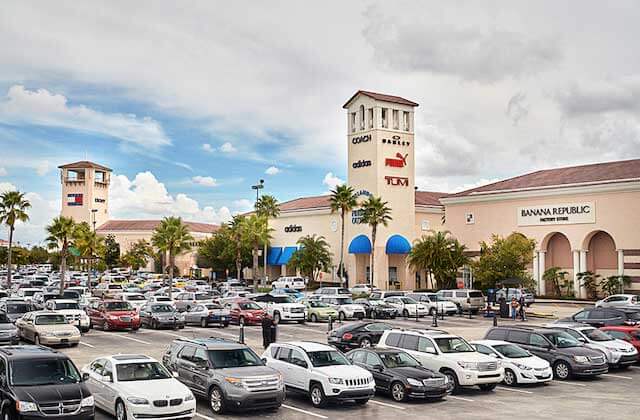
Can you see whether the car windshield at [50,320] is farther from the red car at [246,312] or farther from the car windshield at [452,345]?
the car windshield at [452,345]

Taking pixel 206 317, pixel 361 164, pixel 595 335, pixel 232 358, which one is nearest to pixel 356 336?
pixel 595 335

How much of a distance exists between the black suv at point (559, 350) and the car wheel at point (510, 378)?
2.42 m

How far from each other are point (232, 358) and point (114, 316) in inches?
787

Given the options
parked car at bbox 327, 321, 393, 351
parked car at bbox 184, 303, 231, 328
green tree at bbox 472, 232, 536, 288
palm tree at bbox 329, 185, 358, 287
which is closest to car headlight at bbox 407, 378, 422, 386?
parked car at bbox 327, 321, 393, 351

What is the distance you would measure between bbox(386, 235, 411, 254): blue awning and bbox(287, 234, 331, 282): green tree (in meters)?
8.01

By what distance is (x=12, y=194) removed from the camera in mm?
73375

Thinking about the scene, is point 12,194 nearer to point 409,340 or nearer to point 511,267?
point 511,267

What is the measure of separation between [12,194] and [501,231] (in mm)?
50189

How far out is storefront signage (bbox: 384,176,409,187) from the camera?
261 ft

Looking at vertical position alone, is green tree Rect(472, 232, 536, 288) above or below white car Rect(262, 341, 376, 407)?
above

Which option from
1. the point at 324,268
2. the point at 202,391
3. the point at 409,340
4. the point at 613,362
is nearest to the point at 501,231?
the point at 324,268

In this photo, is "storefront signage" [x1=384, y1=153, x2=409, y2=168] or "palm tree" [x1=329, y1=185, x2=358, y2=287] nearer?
"palm tree" [x1=329, y1=185, x2=358, y2=287]

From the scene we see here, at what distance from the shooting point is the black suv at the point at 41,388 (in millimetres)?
13914

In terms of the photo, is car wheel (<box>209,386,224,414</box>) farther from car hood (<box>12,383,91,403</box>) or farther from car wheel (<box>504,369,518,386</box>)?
car wheel (<box>504,369,518,386</box>)
